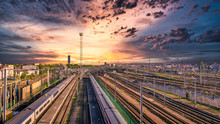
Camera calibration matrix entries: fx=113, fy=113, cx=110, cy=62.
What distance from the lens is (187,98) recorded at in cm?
2612

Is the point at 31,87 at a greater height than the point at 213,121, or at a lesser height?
greater

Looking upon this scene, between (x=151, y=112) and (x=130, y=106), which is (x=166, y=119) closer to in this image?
(x=151, y=112)

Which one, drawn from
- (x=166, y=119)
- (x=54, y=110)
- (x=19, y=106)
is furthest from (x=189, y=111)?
(x=19, y=106)

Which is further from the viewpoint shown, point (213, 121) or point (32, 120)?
point (213, 121)

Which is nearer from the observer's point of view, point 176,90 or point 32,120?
point 32,120

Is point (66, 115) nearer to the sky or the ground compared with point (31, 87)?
nearer to the ground

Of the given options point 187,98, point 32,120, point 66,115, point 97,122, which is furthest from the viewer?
point 187,98

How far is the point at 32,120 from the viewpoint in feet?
43.0

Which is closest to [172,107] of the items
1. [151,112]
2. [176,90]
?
[151,112]

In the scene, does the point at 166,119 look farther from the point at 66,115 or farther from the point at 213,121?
the point at 66,115

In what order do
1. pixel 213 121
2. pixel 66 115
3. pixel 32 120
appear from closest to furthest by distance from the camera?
pixel 32 120
pixel 213 121
pixel 66 115

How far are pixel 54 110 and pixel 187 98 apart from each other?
27773 mm

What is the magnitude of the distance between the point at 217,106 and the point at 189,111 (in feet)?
22.2

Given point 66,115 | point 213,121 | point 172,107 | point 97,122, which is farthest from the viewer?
point 172,107
